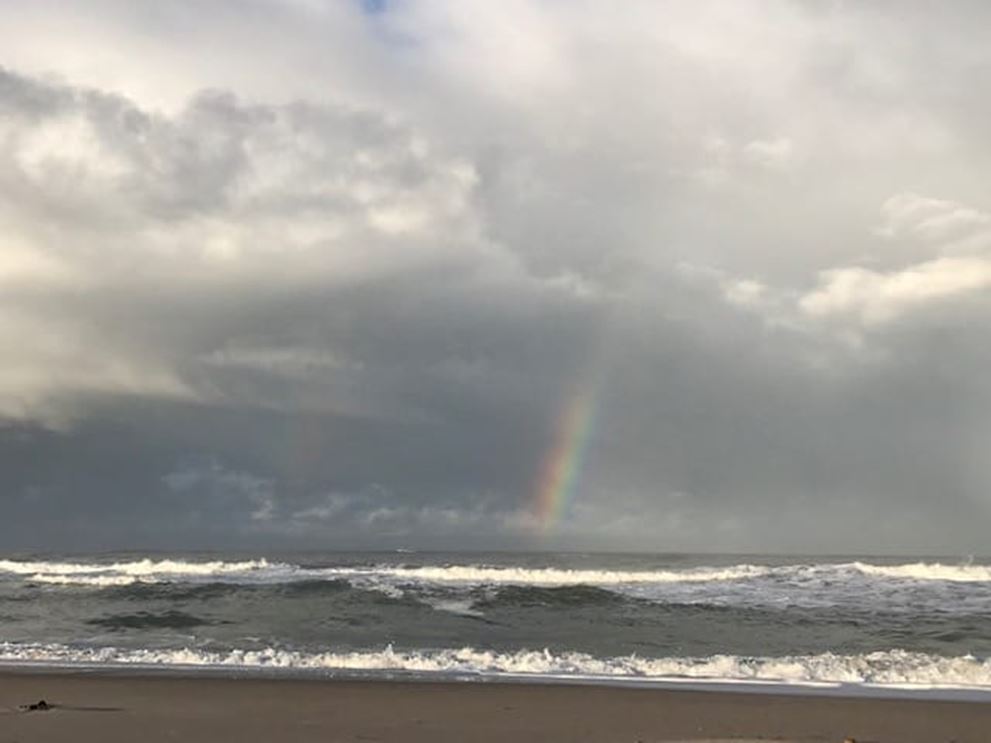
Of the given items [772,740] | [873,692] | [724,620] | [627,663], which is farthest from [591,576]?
[772,740]

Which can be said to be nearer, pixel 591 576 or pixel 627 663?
pixel 627 663

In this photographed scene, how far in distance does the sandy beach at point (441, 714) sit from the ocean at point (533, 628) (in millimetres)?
1960

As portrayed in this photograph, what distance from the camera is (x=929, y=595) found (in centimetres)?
2823

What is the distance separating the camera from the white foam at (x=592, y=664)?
1432cm

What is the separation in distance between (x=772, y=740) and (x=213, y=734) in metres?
5.54

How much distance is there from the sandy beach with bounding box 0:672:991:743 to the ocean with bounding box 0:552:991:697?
77.2 inches

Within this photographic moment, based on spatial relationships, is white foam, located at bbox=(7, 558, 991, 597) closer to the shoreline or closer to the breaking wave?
the breaking wave

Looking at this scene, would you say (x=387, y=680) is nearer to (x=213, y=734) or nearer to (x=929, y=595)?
(x=213, y=734)

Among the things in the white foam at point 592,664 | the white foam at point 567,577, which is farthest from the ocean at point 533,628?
the white foam at point 567,577

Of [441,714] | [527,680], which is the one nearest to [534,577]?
[527,680]

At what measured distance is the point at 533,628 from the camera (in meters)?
21.9

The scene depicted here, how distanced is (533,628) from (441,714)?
1189cm

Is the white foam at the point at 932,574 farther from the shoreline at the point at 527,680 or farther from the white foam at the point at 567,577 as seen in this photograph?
the shoreline at the point at 527,680

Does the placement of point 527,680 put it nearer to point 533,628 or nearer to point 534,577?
point 533,628
